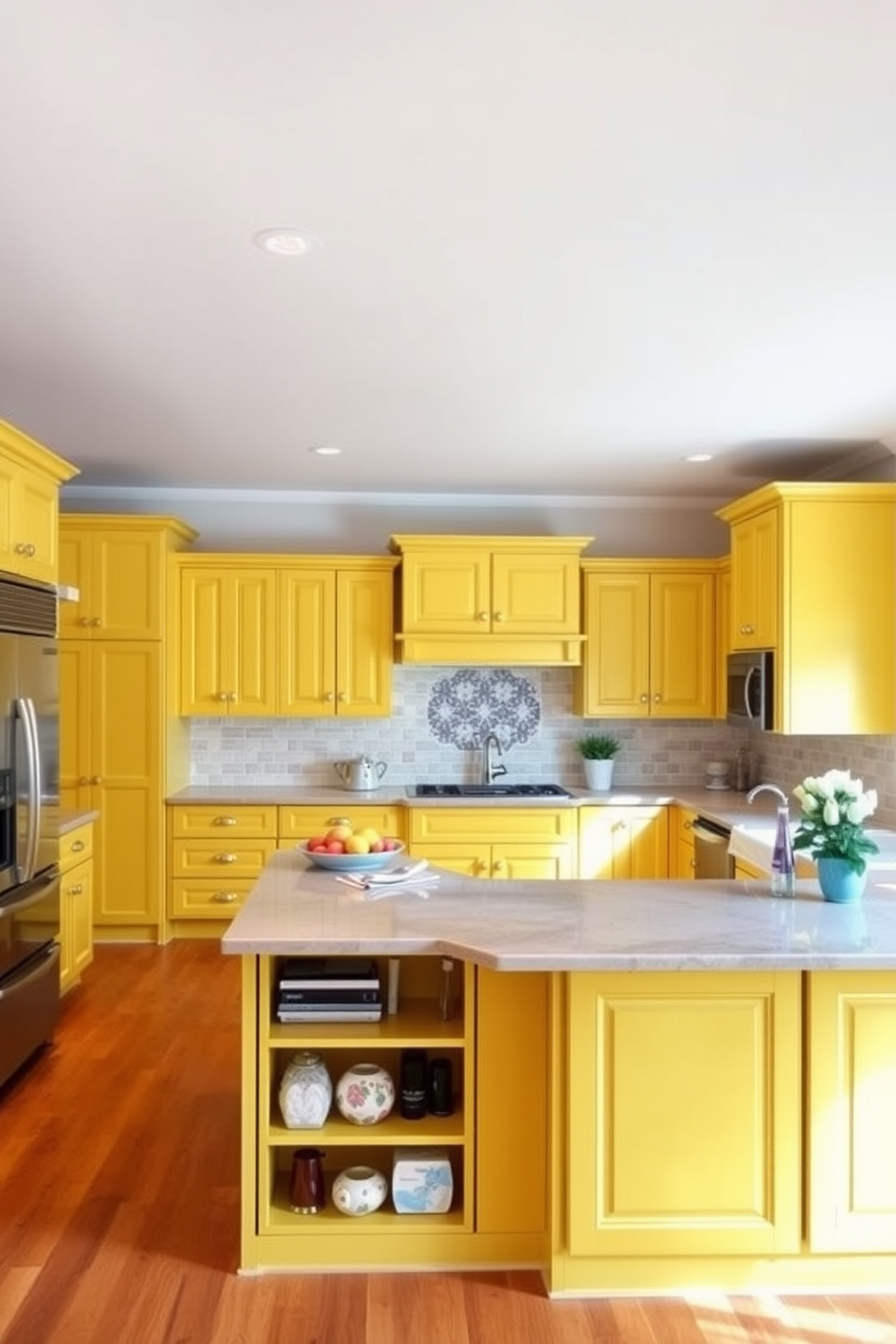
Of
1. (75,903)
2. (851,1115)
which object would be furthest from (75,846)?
(851,1115)

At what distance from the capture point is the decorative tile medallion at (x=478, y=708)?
5668 mm

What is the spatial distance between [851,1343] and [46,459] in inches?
143

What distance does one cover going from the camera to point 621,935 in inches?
87.9

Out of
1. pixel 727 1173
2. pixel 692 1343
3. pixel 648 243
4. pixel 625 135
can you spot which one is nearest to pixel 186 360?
pixel 648 243

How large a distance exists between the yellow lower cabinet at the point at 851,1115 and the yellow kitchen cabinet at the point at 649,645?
3.21 metres

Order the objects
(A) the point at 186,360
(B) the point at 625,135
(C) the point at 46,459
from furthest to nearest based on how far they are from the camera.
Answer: (C) the point at 46,459 < (A) the point at 186,360 < (B) the point at 625,135

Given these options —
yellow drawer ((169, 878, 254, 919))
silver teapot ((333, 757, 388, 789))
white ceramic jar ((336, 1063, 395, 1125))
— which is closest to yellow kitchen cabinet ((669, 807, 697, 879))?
silver teapot ((333, 757, 388, 789))

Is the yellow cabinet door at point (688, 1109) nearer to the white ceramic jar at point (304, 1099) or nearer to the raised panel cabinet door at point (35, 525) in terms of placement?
the white ceramic jar at point (304, 1099)

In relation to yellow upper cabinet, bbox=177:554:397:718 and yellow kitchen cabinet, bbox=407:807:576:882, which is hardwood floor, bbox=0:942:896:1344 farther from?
yellow upper cabinet, bbox=177:554:397:718

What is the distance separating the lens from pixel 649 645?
5.41 meters

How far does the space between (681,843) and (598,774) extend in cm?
64

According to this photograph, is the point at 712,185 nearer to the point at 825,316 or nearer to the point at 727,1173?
the point at 825,316

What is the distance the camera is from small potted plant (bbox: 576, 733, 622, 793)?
5.45m

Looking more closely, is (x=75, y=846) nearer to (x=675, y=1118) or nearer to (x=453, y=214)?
(x=675, y=1118)
